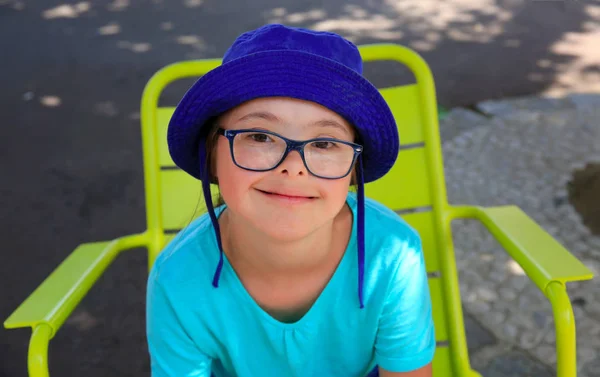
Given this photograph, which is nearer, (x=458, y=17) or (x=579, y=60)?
(x=579, y=60)

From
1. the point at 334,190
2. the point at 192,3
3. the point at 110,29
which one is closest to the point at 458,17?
the point at 192,3

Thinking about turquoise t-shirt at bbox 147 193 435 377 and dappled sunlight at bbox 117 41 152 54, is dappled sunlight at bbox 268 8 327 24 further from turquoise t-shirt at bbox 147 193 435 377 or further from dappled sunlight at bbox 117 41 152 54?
turquoise t-shirt at bbox 147 193 435 377

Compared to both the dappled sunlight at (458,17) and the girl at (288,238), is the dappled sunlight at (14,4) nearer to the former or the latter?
the dappled sunlight at (458,17)

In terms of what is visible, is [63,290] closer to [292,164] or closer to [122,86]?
[292,164]

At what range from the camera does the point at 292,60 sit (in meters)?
1.18

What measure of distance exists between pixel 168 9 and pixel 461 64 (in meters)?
3.07

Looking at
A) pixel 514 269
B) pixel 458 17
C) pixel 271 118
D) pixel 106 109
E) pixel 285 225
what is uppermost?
pixel 271 118

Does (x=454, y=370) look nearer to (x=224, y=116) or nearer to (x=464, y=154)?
(x=224, y=116)

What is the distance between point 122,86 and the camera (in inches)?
189

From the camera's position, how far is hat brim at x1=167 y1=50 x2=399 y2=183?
1.18m

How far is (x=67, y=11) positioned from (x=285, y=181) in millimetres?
5900

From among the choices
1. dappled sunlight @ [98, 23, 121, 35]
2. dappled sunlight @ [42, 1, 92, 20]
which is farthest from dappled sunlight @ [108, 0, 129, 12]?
dappled sunlight @ [98, 23, 121, 35]

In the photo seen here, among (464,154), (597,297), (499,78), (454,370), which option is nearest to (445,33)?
(499,78)

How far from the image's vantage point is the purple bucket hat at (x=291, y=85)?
46.6 inches
